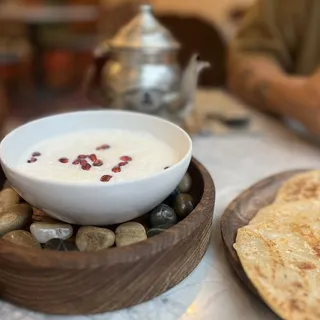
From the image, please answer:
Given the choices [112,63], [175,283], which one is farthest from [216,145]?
[175,283]

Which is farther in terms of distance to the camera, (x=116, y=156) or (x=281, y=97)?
(x=281, y=97)

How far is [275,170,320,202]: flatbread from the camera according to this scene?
0.77m

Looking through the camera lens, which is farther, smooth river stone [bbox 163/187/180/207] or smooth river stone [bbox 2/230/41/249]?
smooth river stone [bbox 163/187/180/207]

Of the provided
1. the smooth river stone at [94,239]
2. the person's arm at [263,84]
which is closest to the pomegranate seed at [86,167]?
the smooth river stone at [94,239]

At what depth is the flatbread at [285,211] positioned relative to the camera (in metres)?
0.69

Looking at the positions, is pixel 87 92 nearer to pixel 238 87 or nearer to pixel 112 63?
pixel 112 63

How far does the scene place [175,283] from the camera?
1.86 ft

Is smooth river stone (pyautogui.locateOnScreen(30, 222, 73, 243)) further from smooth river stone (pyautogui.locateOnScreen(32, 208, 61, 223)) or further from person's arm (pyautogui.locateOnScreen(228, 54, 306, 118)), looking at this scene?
person's arm (pyautogui.locateOnScreen(228, 54, 306, 118))

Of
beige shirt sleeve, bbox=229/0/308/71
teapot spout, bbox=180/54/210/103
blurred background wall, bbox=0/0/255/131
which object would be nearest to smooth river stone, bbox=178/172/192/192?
teapot spout, bbox=180/54/210/103

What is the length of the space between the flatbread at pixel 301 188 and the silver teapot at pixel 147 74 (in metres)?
0.35

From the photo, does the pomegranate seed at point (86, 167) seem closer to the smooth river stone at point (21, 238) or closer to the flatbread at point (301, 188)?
the smooth river stone at point (21, 238)

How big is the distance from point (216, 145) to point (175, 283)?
570mm

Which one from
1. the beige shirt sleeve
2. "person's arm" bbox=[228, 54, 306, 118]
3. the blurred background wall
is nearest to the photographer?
"person's arm" bbox=[228, 54, 306, 118]

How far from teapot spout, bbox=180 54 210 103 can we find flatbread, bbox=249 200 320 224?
0.39 metres
